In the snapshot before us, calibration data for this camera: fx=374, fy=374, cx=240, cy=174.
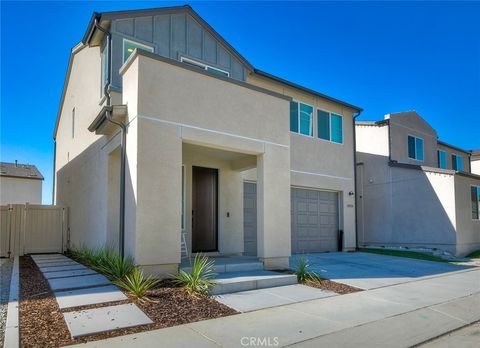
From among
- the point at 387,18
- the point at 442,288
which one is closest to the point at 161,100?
the point at 442,288

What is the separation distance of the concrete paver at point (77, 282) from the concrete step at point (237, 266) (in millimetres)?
1687

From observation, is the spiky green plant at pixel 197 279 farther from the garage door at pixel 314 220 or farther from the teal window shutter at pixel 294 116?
the teal window shutter at pixel 294 116

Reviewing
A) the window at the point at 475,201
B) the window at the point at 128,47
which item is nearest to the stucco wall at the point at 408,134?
the window at the point at 475,201

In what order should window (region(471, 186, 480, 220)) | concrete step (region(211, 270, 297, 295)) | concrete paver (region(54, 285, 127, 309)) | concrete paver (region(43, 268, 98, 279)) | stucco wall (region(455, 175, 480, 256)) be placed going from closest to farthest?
concrete paver (region(54, 285, 127, 309)) < concrete step (region(211, 270, 297, 295)) < concrete paver (region(43, 268, 98, 279)) < stucco wall (region(455, 175, 480, 256)) < window (region(471, 186, 480, 220))

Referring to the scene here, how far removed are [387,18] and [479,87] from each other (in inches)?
411

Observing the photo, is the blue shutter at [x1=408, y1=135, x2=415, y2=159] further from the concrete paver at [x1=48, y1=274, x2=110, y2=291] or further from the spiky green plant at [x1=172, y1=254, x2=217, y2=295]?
the concrete paver at [x1=48, y1=274, x2=110, y2=291]

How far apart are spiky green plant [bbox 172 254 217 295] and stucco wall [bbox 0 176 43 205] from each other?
25.7 metres

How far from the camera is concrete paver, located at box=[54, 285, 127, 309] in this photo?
6004 millimetres

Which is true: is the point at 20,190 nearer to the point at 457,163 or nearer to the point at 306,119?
the point at 306,119

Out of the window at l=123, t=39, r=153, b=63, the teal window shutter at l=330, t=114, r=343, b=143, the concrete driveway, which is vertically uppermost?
the window at l=123, t=39, r=153, b=63

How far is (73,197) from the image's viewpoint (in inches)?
591

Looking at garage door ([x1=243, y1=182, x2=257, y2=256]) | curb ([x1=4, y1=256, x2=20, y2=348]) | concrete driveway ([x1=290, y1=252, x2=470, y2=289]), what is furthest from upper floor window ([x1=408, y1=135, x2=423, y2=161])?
curb ([x1=4, y1=256, x2=20, y2=348])

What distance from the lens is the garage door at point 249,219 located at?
12.4 m

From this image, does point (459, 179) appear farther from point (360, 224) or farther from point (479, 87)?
point (479, 87)
